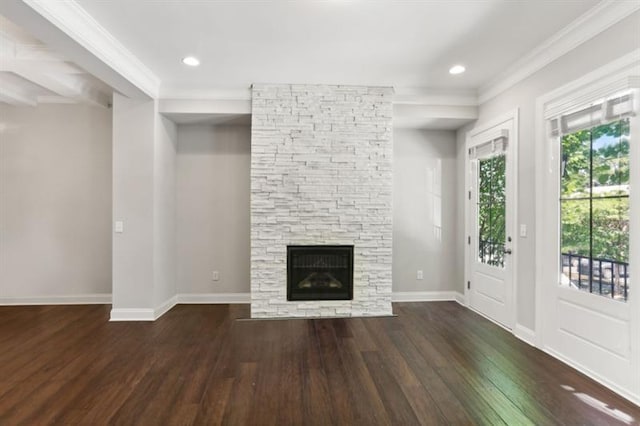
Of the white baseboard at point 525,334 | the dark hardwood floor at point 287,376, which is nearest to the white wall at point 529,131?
the white baseboard at point 525,334

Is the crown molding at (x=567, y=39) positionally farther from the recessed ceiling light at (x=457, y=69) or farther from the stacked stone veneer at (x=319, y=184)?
the stacked stone veneer at (x=319, y=184)

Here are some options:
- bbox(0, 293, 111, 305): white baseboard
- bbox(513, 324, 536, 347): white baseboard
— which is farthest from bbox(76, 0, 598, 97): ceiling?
bbox(0, 293, 111, 305): white baseboard

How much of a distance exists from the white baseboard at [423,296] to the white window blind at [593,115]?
2.63 meters

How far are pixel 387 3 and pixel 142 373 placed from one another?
345 cm

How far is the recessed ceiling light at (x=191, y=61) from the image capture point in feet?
10.5

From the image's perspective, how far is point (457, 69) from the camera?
3430 millimetres

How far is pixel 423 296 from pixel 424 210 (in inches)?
49.6

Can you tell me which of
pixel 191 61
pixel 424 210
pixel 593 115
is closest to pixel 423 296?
pixel 424 210

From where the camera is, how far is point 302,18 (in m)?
2.52

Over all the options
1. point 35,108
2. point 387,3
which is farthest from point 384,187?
point 35,108

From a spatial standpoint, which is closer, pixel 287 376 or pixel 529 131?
pixel 287 376

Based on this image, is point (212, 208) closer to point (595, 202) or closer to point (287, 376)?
point (287, 376)

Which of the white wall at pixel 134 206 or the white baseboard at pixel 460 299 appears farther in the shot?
the white baseboard at pixel 460 299

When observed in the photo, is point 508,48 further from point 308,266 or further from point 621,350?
point 308,266
